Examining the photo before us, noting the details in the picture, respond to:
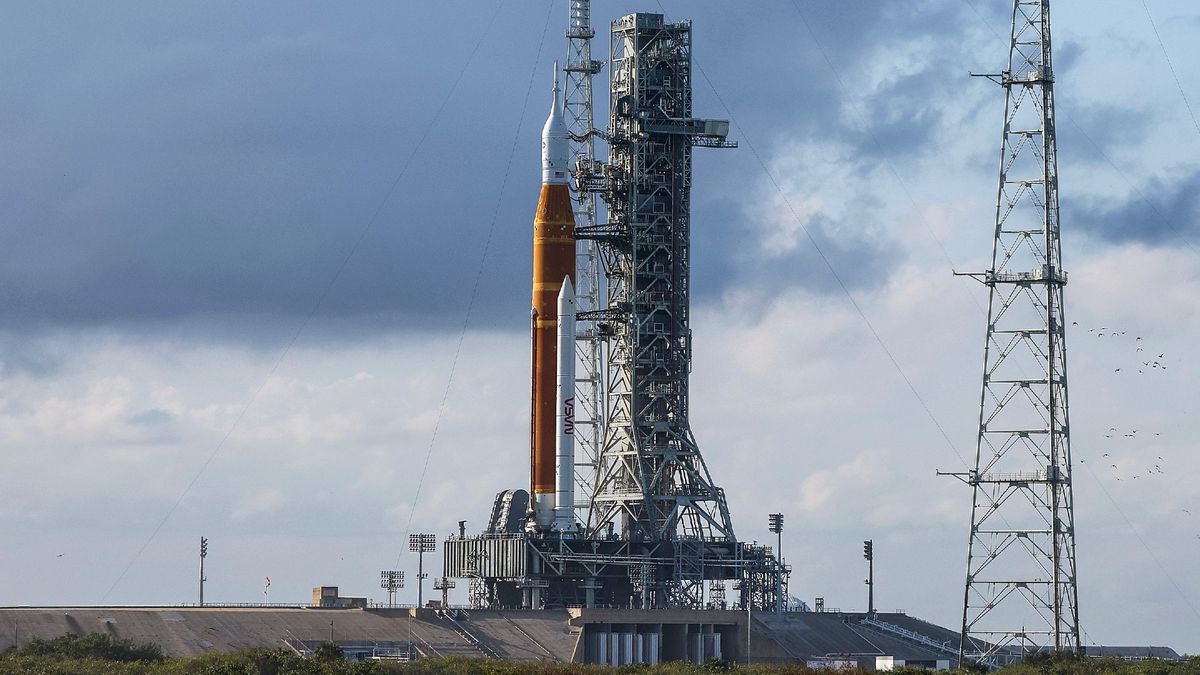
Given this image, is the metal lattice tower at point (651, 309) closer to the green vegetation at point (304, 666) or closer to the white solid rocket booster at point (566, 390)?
the white solid rocket booster at point (566, 390)

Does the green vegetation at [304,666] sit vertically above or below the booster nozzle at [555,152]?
below

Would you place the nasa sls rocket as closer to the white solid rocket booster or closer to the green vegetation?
the white solid rocket booster

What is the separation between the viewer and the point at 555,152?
140 m

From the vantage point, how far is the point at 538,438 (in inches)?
5443

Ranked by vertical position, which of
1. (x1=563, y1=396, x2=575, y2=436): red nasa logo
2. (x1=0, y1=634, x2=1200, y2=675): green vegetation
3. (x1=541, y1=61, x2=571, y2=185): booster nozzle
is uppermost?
(x1=541, y1=61, x2=571, y2=185): booster nozzle

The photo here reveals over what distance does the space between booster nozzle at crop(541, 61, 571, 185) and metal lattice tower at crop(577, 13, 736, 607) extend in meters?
3.53

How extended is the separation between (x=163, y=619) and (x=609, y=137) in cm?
3881

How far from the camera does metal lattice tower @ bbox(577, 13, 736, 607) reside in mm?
141375

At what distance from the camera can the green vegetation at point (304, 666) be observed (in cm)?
10269

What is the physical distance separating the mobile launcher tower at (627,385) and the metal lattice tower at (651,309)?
8 cm

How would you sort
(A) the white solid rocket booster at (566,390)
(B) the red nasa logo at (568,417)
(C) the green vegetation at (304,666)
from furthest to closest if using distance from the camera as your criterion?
(A) the white solid rocket booster at (566,390) < (B) the red nasa logo at (568,417) < (C) the green vegetation at (304,666)

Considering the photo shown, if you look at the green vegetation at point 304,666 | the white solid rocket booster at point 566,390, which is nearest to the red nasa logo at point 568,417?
the white solid rocket booster at point 566,390

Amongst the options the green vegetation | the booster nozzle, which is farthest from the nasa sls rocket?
the green vegetation

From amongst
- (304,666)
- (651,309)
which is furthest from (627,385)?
(304,666)
